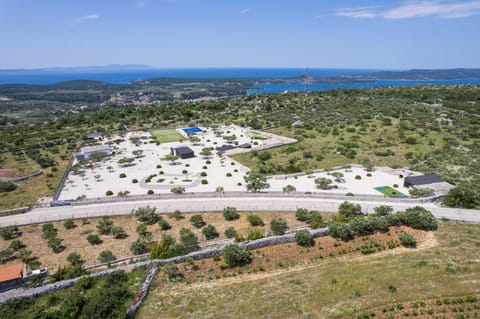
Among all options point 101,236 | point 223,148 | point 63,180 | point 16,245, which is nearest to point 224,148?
point 223,148

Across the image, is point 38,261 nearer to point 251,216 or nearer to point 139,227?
point 139,227

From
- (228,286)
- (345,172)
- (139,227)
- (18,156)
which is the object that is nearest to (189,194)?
(139,227)

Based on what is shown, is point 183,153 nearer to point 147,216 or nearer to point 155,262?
point 147,216

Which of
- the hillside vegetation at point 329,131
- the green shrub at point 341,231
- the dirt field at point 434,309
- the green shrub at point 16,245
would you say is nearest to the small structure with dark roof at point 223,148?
the hillside vegetation at point 329,131

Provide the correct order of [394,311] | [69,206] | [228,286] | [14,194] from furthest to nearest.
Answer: [14,194], [69,206], [228,286], [394,311]

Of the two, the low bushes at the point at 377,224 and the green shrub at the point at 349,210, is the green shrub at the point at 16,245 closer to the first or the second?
the low bushes at the point at 377,224
